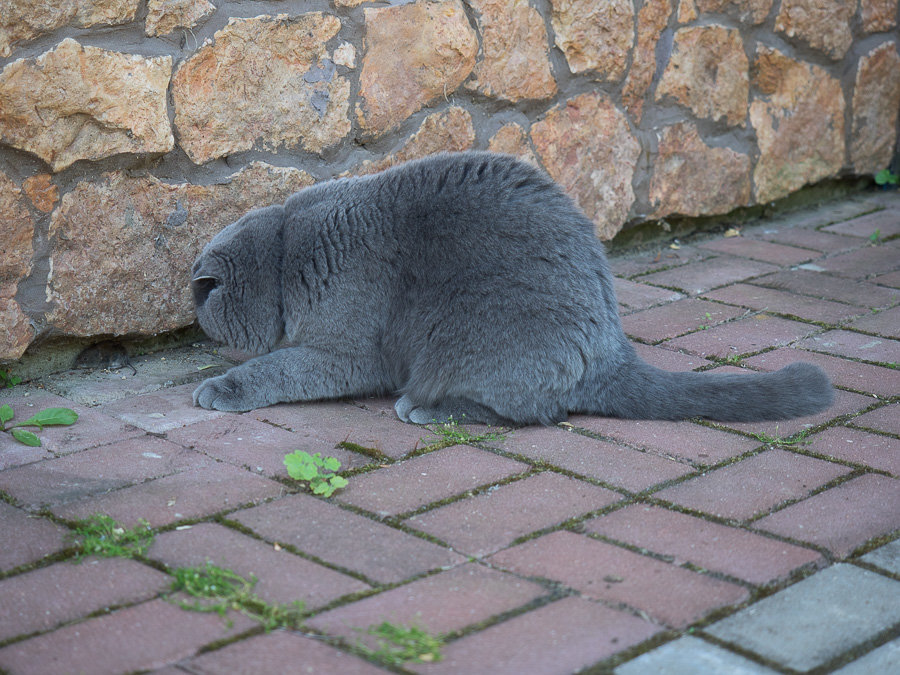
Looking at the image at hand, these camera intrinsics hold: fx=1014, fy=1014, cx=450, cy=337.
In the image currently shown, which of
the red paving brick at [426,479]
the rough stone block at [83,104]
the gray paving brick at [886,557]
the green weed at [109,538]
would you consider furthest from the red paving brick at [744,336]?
the green weed at [109,538]

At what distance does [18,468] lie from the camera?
2383 millimetres

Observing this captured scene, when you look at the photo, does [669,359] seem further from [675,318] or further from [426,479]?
[426,479]

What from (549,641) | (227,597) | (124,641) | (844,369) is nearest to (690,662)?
(549,641)

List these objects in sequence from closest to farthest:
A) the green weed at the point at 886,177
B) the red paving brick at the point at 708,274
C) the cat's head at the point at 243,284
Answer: the cat's head at the point at 243,284
the red paving brick at the point at 708,274
the green weed at the point at 886,177

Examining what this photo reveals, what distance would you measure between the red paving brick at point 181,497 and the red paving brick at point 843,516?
111 cm

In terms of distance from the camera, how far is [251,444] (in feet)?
8.43

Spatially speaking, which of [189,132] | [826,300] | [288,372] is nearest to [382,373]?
[288,372]

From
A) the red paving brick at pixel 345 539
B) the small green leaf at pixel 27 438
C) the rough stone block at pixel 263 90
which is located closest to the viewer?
the red paving brick at pixel 345 539

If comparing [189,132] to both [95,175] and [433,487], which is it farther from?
[433,487]

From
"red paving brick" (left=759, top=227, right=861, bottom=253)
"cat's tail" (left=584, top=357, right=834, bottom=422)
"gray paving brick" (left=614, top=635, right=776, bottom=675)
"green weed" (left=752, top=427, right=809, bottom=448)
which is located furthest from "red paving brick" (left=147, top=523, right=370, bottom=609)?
"red paving brick" (left=759, top=227, right=861, bottom=253)

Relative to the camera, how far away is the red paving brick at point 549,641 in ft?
5.43

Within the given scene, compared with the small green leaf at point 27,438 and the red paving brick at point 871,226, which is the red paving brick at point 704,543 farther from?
the red paving brick at point 871,226

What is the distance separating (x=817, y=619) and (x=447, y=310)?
4.13ft

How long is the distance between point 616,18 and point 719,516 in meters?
2.35
